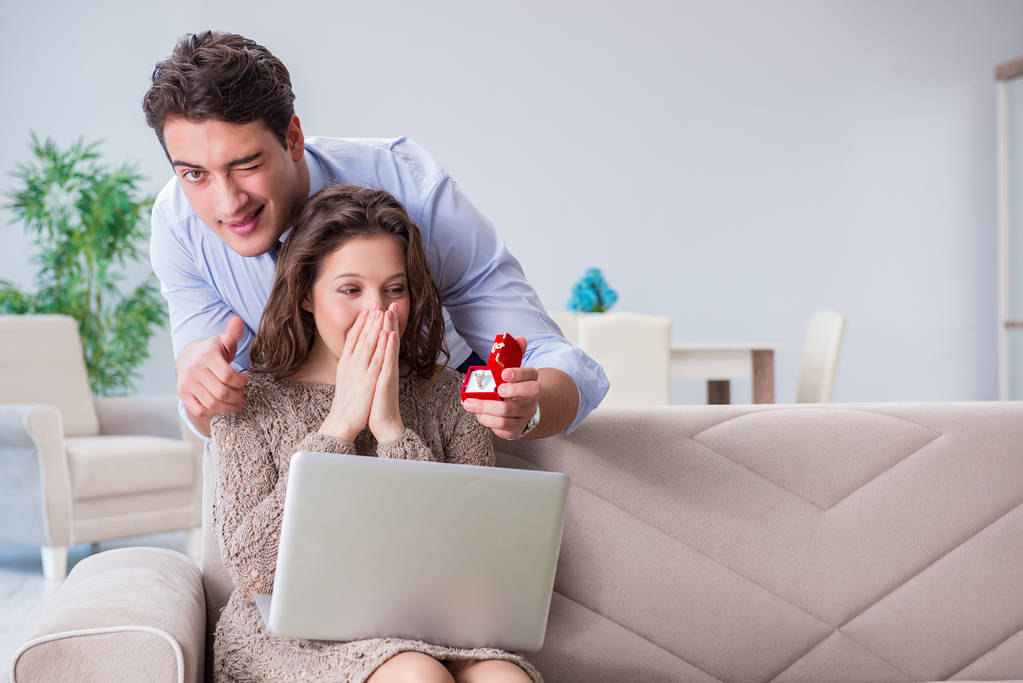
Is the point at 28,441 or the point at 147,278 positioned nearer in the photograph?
the point at 28,441

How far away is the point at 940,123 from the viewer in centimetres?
583

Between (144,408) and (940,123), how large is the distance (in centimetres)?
466

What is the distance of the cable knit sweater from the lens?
123cm

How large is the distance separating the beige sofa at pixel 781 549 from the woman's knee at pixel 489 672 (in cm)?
25

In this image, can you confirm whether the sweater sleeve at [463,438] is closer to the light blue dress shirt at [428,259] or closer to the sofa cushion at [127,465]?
the light blue dress shirt at [428,259]

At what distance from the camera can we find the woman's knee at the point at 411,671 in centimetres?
115

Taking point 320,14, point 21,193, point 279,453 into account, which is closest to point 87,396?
point 21,193

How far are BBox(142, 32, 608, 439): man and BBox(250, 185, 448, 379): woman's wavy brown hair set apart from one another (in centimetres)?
4

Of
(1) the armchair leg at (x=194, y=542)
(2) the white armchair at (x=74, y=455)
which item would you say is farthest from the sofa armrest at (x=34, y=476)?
(1) the armchair leg at (x=194, y=542)

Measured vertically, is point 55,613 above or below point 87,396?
above

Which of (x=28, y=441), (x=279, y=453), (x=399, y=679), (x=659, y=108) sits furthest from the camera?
(x=659, y=108)

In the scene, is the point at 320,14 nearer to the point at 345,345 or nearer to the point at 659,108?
the point at 659,108

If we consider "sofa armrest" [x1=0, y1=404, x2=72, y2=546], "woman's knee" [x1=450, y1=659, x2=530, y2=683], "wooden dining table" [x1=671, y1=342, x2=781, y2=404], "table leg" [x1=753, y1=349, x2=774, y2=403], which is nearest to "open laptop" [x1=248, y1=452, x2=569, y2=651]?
"woman's knee" [x1=450, y1=659, x2=530, y2=683]

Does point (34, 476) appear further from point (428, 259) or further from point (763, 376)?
point (763, 376)
